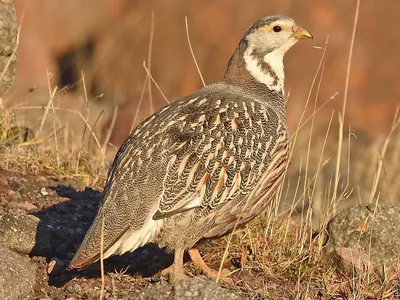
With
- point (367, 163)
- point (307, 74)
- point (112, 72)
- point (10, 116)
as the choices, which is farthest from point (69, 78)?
point (10, 116)

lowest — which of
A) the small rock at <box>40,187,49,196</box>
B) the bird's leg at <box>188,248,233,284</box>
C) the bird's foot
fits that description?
the bird's leg at <box>188,248,233,284</box>

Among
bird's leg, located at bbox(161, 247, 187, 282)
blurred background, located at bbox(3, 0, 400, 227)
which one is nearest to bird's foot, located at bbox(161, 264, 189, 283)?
bird's leg, located at bbox(161, 247, 187, 282)

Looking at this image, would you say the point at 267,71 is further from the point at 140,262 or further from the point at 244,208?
the point at 140,262

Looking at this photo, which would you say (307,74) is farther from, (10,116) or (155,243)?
(155,243)

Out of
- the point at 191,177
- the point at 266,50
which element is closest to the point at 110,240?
the point at 191,177

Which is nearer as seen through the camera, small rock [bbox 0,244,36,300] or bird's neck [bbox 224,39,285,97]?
small rock [bbox 0,244,36,300]

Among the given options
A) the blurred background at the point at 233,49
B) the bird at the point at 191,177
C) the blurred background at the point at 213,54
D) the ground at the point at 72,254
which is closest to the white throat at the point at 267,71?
the bird at the point at 191,177

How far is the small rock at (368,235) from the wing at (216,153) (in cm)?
94

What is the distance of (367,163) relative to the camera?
530 inches

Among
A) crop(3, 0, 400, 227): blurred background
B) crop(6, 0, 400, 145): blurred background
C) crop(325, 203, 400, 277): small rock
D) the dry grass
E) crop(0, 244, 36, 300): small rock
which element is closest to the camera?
crop(0, 244, 36, 300): small rock

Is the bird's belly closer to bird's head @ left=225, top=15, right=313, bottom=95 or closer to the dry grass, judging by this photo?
the dry grass

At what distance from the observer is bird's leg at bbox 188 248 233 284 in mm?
6289

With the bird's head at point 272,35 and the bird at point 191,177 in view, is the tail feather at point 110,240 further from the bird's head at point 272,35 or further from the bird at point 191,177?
the bird's head at point 272,35

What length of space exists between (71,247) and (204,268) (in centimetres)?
101
